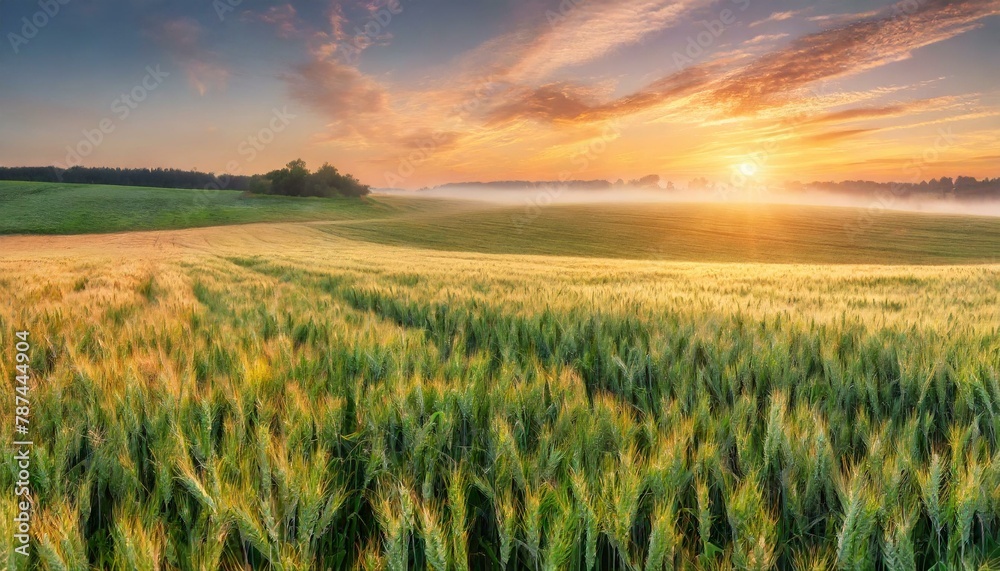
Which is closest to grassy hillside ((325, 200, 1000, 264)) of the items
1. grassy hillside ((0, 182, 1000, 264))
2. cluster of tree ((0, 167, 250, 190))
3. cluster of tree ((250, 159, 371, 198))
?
grassy hillside ((0, 182, 1000, 264))

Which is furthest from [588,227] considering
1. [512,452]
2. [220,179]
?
[220,179]

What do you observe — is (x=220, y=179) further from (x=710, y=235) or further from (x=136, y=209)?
(x=710, y=235)

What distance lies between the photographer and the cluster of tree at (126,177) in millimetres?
90812

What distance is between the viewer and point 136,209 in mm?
54594

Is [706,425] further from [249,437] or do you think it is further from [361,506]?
[249,437]

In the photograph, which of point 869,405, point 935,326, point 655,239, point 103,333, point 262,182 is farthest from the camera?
point 262,182

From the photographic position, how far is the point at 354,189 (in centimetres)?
8719

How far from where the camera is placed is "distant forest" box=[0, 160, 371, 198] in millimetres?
80812

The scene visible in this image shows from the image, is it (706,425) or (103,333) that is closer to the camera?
(706,425)

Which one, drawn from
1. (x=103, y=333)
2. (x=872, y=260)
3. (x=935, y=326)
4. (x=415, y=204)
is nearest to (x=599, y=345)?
(x=935, y=326)

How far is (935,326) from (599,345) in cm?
253

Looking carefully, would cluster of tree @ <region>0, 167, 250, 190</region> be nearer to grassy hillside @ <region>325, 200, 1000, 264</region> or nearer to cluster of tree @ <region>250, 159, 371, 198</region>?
cluster of tree @ <region>250, 159, 371, 198</region>

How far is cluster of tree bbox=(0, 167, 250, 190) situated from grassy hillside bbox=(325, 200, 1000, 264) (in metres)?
Result: 54.0

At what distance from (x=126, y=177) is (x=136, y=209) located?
57.2 metres
